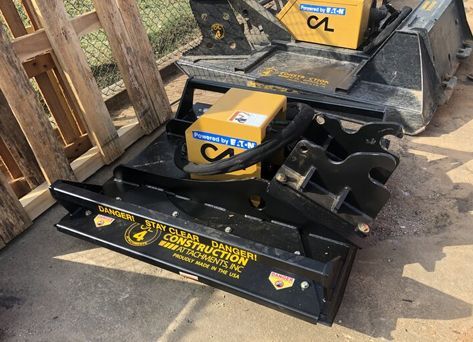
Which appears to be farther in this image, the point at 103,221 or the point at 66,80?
the point at 66,80

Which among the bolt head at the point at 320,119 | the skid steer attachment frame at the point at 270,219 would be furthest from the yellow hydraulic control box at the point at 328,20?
the bolt head at the point at 320,119

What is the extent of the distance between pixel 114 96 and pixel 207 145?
2.31 m

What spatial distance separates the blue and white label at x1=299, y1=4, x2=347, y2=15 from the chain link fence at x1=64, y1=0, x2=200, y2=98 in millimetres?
1892

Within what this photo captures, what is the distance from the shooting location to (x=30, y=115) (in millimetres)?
2682

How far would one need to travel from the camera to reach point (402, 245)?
2.46 meters

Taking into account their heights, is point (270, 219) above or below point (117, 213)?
below

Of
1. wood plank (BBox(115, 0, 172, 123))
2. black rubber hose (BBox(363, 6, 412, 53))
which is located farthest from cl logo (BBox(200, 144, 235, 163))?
black rubber hose (BBox(363, 6, 412, 53))

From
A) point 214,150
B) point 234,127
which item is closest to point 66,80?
point 214,150

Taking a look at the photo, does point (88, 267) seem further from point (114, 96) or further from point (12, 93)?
point (114, 96)

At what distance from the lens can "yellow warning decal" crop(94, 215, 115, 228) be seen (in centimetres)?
243

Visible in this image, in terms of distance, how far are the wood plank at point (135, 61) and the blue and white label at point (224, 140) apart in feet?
4.48

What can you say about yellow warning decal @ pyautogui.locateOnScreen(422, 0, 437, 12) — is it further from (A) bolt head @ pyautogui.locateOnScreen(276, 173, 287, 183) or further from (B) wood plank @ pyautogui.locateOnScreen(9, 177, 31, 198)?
(B) wood plank @ pyautogui.locateOnScreen(9, 177, 31, 198)

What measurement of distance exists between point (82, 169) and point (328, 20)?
2.74 m

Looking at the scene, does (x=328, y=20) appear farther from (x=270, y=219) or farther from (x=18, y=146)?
(x=18, y=146)
